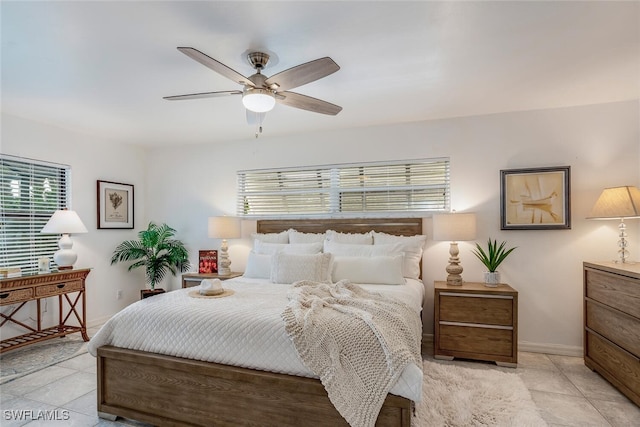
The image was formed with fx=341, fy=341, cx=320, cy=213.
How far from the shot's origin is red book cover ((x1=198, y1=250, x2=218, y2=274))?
450 centimetres

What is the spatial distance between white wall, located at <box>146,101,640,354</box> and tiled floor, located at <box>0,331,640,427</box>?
1.89 feet

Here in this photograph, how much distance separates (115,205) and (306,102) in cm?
358

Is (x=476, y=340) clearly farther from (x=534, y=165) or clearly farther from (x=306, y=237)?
(x=306, y=237)

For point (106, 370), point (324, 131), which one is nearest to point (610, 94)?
point (324, 131)

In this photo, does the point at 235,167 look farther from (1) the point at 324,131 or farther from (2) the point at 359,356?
(2) the point at 359,356

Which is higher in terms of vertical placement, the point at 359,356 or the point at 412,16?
the point at 412,16

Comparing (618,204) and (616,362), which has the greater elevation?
(618,204)

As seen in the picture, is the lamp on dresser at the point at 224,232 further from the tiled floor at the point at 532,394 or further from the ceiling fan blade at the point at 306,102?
the ceiling fan blade at the point at 306,102

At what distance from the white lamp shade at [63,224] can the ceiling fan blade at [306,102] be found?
277 cm

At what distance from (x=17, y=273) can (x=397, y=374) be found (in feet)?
12.0

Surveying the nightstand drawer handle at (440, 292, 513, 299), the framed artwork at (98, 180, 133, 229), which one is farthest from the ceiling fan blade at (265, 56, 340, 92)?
the framed artwork at (98, 180, 133, 229)

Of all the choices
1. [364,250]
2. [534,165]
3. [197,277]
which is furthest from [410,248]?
[197,277]

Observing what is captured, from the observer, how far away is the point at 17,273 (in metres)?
3.27

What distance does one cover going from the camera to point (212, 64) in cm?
194
